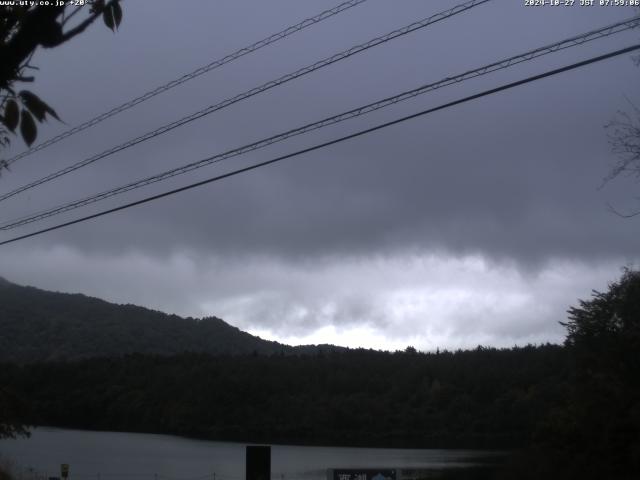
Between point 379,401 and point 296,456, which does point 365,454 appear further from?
point 379,401

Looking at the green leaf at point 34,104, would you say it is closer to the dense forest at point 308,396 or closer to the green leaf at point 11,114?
the green leaf at point 11,114

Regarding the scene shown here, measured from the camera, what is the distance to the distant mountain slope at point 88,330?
315ft

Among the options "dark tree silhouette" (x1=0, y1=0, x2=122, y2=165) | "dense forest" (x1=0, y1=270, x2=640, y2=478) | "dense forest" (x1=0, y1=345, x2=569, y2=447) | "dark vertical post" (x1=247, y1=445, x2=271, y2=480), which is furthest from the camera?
"dense forest" (x1=0, y1=345, x2=569, y2=447)

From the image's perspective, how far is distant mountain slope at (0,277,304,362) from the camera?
9600 cm

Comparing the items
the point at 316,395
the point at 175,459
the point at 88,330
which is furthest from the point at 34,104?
the point at 88,330

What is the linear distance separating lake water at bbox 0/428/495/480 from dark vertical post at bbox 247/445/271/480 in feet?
63.4

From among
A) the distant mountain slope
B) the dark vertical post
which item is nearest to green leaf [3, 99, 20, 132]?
the dark vertical post

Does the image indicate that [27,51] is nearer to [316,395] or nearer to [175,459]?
[175,459]

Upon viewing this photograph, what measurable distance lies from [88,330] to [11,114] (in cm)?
11464

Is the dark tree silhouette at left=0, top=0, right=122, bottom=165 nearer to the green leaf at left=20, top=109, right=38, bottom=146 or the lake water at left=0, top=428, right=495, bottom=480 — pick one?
the green leaf at left=20, top=109, right=38, bottom=146

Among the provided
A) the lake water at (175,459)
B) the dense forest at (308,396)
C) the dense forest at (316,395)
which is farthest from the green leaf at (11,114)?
the dense forest at (308,396)

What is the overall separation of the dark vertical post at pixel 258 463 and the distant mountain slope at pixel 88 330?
76508mm

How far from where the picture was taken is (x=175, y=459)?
50750mm

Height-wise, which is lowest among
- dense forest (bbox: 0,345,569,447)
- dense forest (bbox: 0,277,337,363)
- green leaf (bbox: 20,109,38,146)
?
green leaf (bbox: 20,109,38,146)
